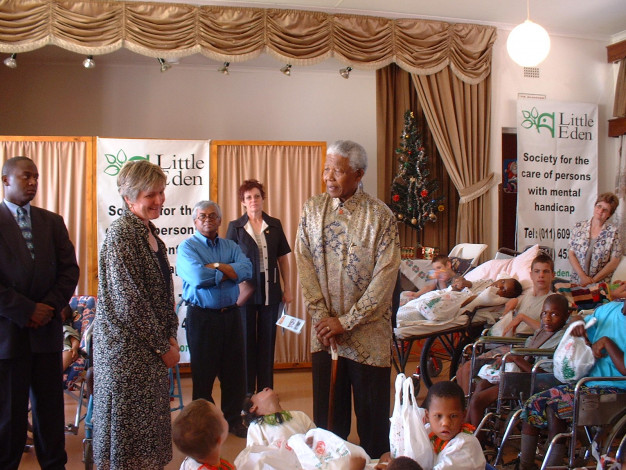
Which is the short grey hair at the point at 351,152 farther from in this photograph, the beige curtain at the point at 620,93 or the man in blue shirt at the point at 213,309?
the beige curtain at the point at 620,93

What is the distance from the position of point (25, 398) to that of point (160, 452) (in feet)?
2.93

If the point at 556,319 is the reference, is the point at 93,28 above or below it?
above

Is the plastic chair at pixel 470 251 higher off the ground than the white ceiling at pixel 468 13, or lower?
lower

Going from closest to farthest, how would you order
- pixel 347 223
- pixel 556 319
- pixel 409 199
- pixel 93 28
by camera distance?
pixel 347 223, pixel 556 319, pixel 93 28, pixel 409 199

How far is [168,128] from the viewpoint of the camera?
660 centimetres

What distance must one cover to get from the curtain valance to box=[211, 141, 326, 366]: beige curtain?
897 millimetres

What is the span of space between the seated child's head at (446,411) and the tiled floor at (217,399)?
76 centimetres

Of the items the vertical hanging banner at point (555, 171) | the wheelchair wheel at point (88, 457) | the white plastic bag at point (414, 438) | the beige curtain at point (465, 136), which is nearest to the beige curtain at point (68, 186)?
the wheelchair wheel at point (88, 457)

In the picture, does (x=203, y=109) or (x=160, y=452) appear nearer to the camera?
(x=160, y=452)

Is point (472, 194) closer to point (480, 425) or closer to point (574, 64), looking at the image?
point (574, 64)

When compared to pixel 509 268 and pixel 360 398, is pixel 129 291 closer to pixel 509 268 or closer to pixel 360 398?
pixel 360 398

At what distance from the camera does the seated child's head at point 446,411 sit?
7.27 ft

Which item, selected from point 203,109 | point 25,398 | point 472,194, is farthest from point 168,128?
point 25,398

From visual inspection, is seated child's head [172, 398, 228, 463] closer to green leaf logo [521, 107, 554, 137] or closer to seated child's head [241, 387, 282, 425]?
seated child's head [241, 387, 282, 425]
